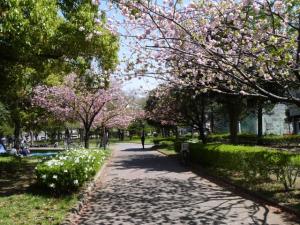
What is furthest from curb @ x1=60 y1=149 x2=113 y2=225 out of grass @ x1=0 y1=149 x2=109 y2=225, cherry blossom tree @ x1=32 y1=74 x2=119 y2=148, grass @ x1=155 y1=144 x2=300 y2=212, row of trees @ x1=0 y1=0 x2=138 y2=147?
cherry blossom tree @ x1=32 y1=74 x2=119 y2=148

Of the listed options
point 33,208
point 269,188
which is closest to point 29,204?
point 33,208

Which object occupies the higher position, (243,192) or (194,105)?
(194,105)

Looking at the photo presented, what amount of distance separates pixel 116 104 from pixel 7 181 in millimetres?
22546

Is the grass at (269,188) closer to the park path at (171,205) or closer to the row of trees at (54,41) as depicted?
the park path at (171,205)

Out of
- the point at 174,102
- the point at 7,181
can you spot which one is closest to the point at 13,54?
the point at 7,181

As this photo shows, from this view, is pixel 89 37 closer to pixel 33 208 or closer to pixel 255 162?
pixel 33 208

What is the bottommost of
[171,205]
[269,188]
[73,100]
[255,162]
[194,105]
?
[171,205]

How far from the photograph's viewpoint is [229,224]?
8.49 meters

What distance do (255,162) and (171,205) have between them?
4.11 m

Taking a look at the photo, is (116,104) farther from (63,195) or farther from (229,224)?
(229,224)

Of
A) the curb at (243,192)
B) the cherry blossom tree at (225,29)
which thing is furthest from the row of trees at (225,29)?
the curb at (243,192)

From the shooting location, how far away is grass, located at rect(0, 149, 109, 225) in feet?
29.0

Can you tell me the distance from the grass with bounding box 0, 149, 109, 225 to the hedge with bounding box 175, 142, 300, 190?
5.41 m

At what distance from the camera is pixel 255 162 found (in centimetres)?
1362
